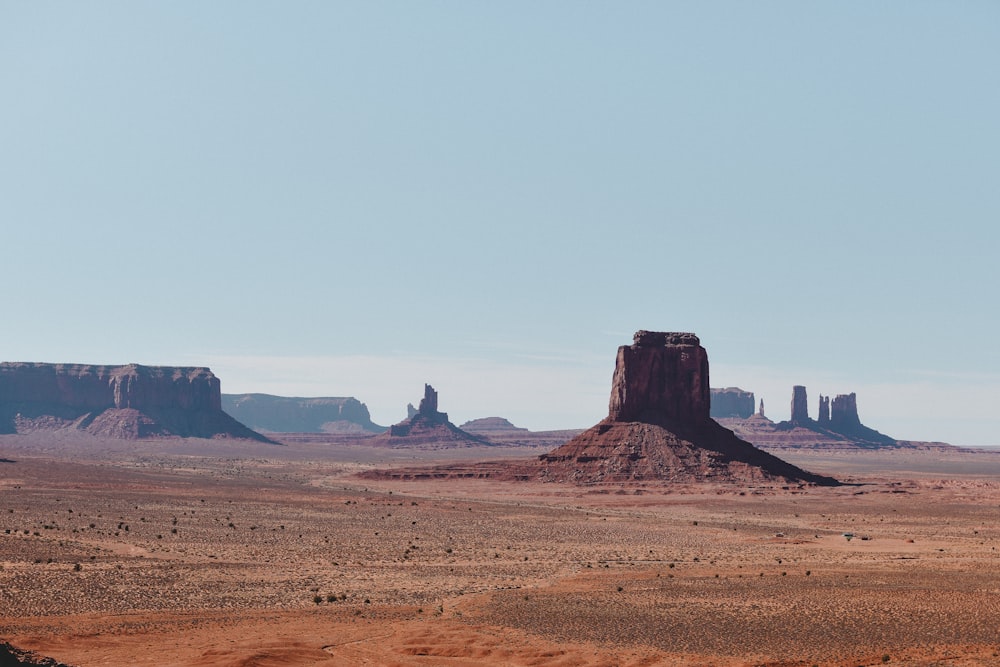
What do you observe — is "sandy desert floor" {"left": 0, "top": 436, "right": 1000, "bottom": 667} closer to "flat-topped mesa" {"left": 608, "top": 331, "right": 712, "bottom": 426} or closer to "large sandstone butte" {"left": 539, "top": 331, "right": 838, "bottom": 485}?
"large sandstone butte" {"left": 539, "top": 331, "right": 838, "bottom": 485}

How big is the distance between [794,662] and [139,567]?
2566cm

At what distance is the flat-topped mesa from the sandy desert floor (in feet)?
112

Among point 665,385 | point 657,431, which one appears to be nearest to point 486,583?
point 657,431

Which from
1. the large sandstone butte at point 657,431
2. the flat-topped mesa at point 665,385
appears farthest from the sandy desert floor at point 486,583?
the flat-topped mesa at point 665,385

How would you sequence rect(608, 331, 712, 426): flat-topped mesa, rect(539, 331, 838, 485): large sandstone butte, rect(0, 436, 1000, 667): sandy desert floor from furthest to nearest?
rect(608, 331, 712, 426): flat-topped mesa
rect(539, 331, 838, 485): large sandstone butte
rect(0, 436, 1000, 667): sandy desert floor

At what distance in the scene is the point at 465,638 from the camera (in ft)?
96.1

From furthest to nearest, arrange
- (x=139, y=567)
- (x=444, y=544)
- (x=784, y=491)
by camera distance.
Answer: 1. (x=784, y=491)
2. (x=444, y=544)
3. (x=139, y=567)

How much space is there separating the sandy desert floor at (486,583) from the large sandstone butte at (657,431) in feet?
84.9

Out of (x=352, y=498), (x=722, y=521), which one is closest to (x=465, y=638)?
(x=722, y=521)

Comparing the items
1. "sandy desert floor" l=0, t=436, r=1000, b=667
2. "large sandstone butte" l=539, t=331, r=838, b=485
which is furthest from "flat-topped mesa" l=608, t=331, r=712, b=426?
"sandy desert floor" l=0, t=436, r=1000, b=667

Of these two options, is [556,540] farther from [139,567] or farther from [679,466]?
[679,466]

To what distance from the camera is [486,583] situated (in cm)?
3959

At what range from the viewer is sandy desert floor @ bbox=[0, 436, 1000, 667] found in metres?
28.3

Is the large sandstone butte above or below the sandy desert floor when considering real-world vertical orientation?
above
